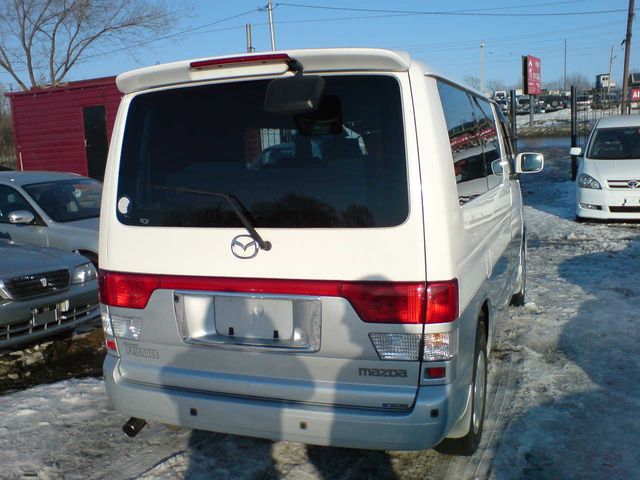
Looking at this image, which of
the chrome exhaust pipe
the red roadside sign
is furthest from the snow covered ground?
the red roadside sign

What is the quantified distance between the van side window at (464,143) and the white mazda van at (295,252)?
0.03 meters

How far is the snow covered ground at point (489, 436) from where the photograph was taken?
11.2 ft

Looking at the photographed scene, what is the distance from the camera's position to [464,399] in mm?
3023

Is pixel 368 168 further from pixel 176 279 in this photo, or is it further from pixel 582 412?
pixel 582 412

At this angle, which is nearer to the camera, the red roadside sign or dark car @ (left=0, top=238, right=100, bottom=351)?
dark car @ (left=0, top=238, right=100, bottom=351)

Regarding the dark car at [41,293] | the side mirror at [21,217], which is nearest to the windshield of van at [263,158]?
the dark car at [41,293]

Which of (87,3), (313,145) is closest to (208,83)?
(313,145)

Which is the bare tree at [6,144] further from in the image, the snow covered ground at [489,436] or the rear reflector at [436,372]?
the rear reflector at [436,372]

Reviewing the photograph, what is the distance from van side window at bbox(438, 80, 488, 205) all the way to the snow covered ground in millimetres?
1475

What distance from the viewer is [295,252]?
9.25 ft

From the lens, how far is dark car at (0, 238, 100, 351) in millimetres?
5297

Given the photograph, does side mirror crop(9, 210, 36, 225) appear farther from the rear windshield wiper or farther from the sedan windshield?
the rear windshield wiper

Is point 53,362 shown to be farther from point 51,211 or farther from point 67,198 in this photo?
point 67,198

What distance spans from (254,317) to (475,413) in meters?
1.39
